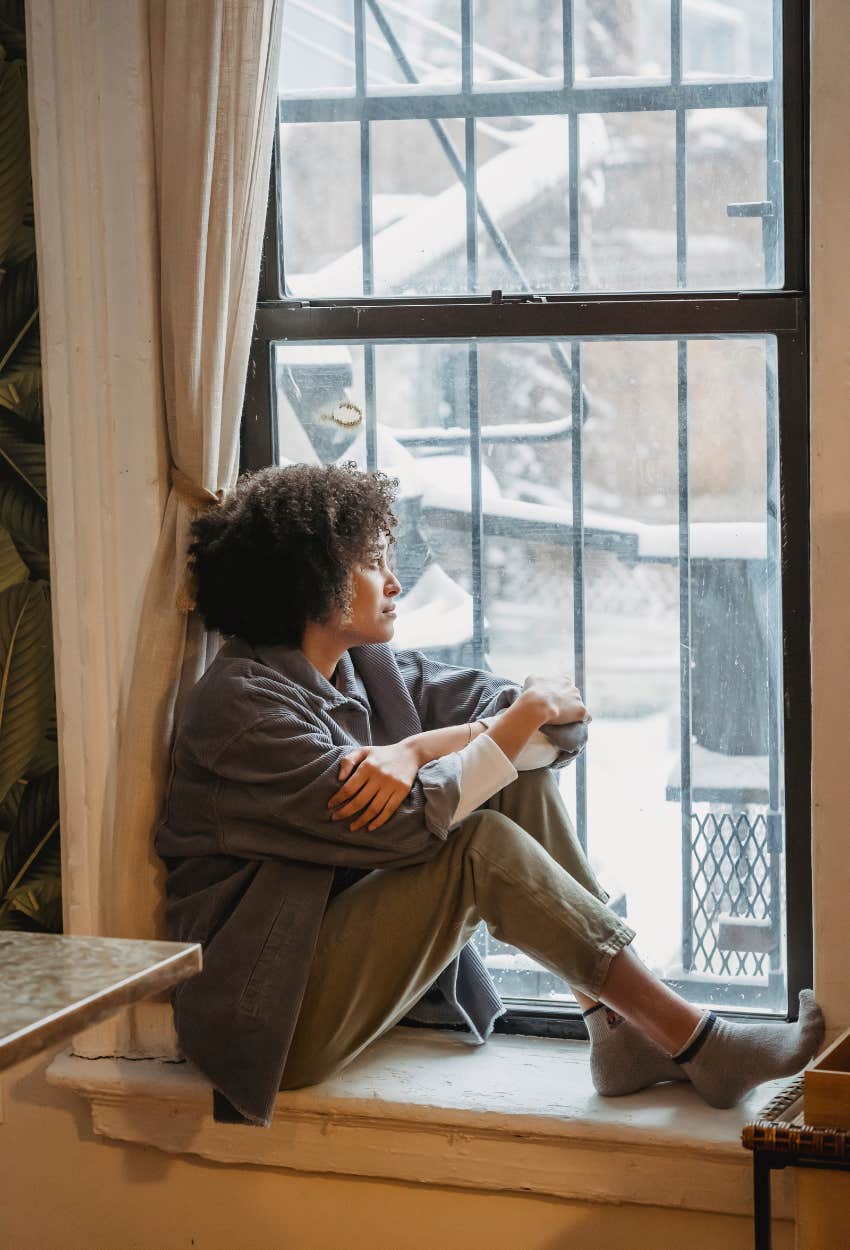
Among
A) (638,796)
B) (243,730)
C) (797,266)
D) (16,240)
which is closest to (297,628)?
(243,730)

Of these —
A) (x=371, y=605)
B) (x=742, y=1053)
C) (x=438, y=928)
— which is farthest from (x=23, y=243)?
(x=742, y=1053)

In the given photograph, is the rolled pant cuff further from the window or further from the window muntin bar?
the window muntin bar

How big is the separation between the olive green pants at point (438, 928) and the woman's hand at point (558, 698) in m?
0.18

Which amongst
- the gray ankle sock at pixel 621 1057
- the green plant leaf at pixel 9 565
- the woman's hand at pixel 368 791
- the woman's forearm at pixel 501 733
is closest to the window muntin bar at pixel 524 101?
the green plant leaf at pixel 9 565

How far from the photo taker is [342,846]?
76.1 inches

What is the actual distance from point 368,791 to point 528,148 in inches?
44.5

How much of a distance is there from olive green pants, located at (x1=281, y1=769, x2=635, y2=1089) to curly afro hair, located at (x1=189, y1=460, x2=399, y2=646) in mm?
431

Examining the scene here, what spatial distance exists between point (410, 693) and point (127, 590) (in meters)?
0.51

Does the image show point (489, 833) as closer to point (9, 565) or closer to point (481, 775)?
point (481, 775)

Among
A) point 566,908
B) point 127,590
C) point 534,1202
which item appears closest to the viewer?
point 566,908

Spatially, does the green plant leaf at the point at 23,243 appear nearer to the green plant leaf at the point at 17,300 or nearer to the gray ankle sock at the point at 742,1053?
the green plant leaf at the point at 17,300

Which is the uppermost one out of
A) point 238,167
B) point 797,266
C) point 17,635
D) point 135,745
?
point 238,167

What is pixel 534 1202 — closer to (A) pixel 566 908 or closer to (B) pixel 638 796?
(A) pixel 566 908

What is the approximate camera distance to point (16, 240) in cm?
224
